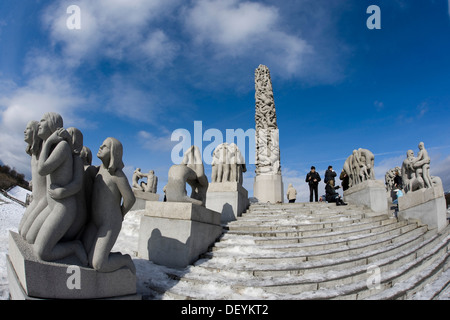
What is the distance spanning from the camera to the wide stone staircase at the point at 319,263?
164 inches

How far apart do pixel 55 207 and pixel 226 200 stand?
6.16 meters

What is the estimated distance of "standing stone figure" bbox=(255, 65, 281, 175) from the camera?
725 inches

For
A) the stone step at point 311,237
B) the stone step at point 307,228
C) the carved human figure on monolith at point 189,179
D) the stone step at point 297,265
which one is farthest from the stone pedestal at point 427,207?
the carved human figure on monolith at point 189,179

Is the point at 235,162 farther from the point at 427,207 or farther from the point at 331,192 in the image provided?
the point at 427,207

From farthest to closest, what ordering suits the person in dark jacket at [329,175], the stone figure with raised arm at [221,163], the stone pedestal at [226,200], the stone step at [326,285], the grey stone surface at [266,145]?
the grey stone surface at [266,145], the person in dark jacket at [329,175], the stone figure with raised arm at [221,163], the stone pedestal at [226,200], the stone step at [326,285]

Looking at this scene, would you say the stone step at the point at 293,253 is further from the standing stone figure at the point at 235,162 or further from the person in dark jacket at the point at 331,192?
the person in dark jacket at the point at 331,192

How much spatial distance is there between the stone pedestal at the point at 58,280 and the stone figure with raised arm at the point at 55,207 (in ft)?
0.37

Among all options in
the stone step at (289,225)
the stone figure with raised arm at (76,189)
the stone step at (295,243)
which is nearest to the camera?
the stone figure with raised arm at (76,189)

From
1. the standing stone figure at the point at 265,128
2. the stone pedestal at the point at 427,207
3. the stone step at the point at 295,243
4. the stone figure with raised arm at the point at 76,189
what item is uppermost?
the standing stone figure at the point at 265,128

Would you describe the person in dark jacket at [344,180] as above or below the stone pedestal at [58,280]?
above

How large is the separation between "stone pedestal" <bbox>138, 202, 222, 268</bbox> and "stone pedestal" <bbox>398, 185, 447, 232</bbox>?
23.7 feet

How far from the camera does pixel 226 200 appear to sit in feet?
29.3

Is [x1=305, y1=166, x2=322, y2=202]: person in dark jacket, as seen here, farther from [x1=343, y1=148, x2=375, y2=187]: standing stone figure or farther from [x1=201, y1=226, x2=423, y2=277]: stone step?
[x1=201, y1=226, x2=423, y2=277]: stone step

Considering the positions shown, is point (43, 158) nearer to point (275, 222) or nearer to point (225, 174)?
point (275, 222)
